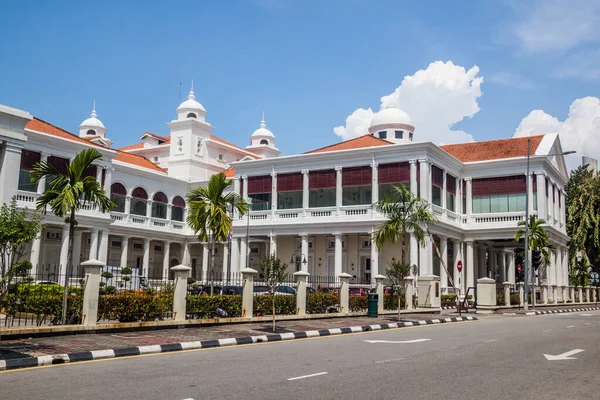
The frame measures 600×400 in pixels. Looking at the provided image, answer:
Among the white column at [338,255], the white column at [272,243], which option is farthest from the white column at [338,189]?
the white column at [272,243]

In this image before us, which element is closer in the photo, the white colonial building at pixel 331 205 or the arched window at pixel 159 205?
the white colonial building at pixel 331 205

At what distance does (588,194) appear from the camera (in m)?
54.2

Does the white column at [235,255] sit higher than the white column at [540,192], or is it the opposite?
the white column at [540,192]

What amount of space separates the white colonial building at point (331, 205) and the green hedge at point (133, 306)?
23.6m

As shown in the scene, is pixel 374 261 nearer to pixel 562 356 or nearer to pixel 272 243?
pixel 272 243

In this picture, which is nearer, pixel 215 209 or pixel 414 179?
pixel 215 209

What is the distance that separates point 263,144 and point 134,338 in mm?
59113

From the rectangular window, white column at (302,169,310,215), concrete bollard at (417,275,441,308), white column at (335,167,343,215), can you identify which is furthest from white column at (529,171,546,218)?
the rectangular window

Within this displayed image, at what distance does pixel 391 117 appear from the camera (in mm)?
56219

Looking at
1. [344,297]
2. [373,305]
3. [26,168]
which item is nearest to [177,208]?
[26,168]

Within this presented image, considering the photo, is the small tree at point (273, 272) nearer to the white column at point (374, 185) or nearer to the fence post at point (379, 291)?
the fence post at point (379, 291)

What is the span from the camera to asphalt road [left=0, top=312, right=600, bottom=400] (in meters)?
7.51

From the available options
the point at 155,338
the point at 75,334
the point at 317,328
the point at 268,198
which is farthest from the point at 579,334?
the point at 268,198

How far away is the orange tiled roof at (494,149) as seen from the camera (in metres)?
46.9
